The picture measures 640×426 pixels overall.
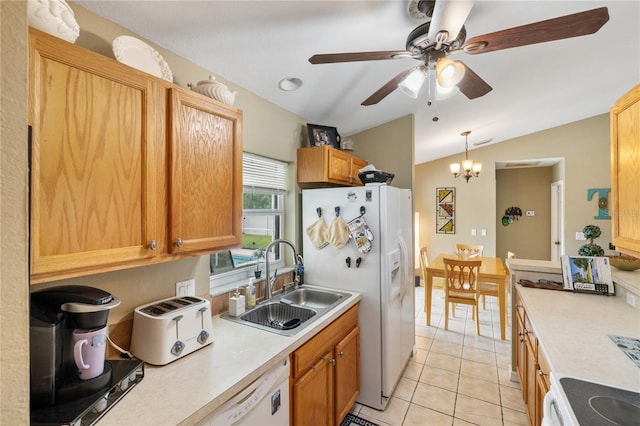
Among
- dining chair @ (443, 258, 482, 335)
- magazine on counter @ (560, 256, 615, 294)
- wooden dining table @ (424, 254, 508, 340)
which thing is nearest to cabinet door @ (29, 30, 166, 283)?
magazine on counter @ (560, 256, 615, 294)

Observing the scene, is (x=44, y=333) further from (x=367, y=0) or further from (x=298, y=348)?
(x=367, y=0)

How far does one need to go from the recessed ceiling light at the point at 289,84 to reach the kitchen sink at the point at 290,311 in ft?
5.25

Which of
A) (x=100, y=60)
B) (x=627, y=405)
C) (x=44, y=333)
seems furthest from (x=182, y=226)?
(x=627, y=405)

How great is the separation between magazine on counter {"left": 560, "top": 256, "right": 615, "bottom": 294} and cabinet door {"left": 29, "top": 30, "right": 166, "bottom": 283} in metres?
2.83

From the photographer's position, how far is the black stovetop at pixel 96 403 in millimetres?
797

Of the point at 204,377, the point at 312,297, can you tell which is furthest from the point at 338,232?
the point at 204,377

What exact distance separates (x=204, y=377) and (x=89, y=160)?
0.93m

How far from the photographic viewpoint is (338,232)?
230cm

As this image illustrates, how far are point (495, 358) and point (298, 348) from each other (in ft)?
8.53

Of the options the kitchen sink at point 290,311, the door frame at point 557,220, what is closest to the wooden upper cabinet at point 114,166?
the kitchen sink at point 290,311

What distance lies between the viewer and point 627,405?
3.09ft

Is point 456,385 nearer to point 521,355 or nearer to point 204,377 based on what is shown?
point 521,355

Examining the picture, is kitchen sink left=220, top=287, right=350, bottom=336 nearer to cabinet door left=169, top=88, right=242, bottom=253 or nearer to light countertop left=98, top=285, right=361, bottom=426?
light countertop left=98, top=285, right=361, bottom=426

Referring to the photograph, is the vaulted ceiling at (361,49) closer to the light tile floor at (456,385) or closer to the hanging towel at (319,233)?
the hanging towel at (319,233)
